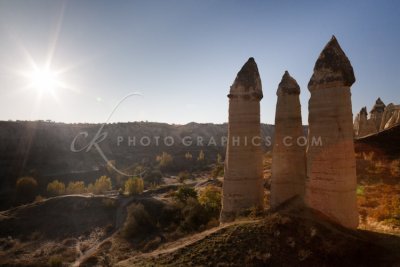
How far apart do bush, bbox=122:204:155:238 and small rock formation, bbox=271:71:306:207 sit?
11530 mm

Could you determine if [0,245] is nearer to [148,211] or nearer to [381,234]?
[148,211]

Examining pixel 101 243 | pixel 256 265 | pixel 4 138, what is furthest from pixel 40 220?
pixel 4 138

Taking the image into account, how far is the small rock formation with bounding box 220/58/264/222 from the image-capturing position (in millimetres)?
12539

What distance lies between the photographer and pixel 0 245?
20875 mm

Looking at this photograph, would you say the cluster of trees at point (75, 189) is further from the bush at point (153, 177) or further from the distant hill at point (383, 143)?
the distant hill at point (383, 143)

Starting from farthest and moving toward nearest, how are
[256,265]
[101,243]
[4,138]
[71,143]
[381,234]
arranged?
[71,143], [4,138], [101,243], [381,234], [256,265]

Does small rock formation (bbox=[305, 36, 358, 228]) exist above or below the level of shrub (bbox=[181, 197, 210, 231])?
above

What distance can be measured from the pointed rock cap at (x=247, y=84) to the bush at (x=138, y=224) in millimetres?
12117

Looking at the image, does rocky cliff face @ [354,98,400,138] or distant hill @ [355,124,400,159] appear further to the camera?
rocky cliff face @ [354,98,400,138]

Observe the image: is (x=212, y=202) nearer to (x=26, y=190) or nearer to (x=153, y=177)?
(x=153, y=177)

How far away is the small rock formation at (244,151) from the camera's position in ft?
41.1

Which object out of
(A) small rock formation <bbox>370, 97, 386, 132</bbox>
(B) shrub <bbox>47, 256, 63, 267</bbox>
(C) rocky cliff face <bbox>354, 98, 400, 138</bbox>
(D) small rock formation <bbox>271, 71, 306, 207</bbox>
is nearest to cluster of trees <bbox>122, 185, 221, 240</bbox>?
(B) shrub <bbox>47, 256, 63, 267</bbox>

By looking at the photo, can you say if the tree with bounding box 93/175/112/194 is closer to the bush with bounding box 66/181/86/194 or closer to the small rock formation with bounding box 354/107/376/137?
the bush with bounding box 66/181/86/194

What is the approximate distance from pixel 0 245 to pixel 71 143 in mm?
37343
